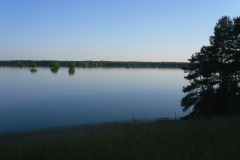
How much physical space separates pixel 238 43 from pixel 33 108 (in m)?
20.5

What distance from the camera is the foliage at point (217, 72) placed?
16484 mm

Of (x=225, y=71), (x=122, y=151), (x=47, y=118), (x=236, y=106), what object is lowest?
(x=47, y=118)

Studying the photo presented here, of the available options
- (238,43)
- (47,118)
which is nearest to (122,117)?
(47,118)

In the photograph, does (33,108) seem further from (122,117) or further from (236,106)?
(236,106)

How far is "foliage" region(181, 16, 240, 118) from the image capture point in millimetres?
16484

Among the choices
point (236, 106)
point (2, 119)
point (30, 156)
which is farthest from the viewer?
point (2, 119)

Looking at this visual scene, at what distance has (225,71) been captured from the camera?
17.4m

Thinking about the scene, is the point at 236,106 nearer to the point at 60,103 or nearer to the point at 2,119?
the point at 2,119

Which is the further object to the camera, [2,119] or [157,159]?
[2,119]

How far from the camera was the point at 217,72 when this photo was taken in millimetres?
18266

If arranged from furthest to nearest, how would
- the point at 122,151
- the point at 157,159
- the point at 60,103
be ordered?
the point at 60,103 → the point at 122,151 → the point at 157,159

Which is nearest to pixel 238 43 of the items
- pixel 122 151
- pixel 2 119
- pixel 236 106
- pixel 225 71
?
pixel 225 71

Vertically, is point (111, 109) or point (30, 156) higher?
point (30, 156)

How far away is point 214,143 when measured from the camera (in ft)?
13.0
